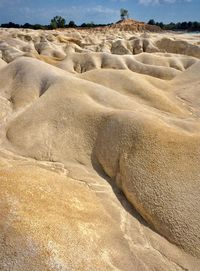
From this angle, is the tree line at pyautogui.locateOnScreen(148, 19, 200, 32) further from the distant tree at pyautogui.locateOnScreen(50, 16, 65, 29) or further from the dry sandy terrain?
the dry sandy terrain

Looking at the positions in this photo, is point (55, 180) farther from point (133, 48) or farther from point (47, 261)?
point (133, 48)

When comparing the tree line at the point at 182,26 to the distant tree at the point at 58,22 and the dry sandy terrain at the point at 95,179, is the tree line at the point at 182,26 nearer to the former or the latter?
the distant tree at the point at 58,22

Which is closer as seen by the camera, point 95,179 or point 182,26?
point 95,179

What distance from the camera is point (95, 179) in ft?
22.3

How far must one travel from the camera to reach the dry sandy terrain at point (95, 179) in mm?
4672

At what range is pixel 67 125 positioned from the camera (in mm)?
8219

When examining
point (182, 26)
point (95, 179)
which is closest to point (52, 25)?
point (182, 26)

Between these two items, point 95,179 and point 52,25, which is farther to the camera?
point 52,25

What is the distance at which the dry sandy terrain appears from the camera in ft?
15.3

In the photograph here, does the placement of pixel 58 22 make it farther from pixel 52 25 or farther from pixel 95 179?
pixel 95 179

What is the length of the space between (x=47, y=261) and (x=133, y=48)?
Result: 28.3 metres

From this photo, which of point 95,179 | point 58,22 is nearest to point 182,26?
point 58,22

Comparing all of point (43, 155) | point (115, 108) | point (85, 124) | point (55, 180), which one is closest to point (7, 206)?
point (55, 180)

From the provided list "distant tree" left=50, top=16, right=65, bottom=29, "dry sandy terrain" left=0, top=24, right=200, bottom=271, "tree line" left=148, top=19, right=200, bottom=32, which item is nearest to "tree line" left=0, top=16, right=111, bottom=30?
"distant tree" left=50, top=16, right=65, bottom=29
